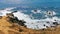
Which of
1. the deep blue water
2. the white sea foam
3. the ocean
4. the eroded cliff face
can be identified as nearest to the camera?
the eroded cliff face

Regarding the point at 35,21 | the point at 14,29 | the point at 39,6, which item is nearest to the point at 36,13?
the point at 39,6

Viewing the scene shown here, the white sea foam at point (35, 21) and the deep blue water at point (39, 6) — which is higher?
the deep blue water at point (39, 6)

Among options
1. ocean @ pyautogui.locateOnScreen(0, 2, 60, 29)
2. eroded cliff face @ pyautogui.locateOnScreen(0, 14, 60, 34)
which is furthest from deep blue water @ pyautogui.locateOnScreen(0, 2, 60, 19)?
eroded cliff face @ pyautogui.locateOnScreen(0, 14, 60, 34)

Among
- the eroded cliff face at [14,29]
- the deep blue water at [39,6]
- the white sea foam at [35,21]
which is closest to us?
the eroded cliff face at [14,29]

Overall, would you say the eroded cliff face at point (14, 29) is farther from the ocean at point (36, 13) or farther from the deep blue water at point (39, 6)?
the deep blue water at point (39, 6)

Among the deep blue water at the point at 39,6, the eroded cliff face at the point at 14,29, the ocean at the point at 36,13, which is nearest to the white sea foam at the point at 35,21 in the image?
the ocean at the point at 36,13

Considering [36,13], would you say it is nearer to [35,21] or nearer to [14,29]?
[35,21]

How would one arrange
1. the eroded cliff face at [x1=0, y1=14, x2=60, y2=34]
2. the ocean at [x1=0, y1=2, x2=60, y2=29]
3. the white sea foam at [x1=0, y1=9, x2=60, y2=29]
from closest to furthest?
the eroded cliff face at [x1=0, y1=14, x2=60, y2=34], the white sea foam at [x1=0, y1=9, x2=60, y2=29], the ocean at [x1=0, y1=2, x2=60, y2=29]

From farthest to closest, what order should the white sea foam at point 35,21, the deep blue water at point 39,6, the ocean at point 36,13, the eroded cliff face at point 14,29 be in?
the deep blue water at point 39,6 < the ocean at point 36,13 < the white sea foam at point 35,21 < the eroded cliff face at point 14,29

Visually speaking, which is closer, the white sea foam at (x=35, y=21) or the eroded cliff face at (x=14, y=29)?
the eroded cliff face at (x=14, y=29)

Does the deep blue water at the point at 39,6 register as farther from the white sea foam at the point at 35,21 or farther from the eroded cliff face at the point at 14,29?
the eroded cliff face at the point at 14,29

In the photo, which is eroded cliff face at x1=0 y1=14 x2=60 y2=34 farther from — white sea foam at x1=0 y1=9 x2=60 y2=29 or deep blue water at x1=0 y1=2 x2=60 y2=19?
Answer: deep blue water at x1=0 y1=2 x2=60 y2=19

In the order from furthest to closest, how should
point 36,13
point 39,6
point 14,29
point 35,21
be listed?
point 39,6
point 36,13
point 35,21
point 14,29

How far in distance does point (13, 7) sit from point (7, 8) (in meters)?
0.59
